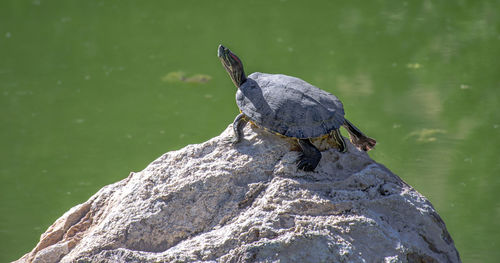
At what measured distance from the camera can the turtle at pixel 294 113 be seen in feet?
7.02

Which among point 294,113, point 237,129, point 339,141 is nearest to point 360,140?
point 339,141

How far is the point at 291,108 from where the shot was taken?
7.18 ft

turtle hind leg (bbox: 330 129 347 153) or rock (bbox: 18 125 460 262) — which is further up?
turtle hind leg (bbox: 330 129 347 153)

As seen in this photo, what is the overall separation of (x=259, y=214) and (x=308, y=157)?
0.87 ft

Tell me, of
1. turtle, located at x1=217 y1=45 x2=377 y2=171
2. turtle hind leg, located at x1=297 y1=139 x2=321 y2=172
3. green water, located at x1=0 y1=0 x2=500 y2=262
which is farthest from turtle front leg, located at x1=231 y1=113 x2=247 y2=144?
green water, located at x1=0 y1=0 x2=500 y2=262

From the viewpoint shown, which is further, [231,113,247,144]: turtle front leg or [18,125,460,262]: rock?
[231,113,247,144]: turtle front leg

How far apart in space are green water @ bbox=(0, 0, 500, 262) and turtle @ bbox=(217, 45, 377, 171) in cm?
167

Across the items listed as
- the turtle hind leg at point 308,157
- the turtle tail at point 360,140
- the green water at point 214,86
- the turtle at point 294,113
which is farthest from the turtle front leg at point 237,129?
the green water at point 214,86

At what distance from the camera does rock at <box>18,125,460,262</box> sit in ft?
6.51

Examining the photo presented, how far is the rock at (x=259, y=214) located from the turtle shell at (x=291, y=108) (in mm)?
79

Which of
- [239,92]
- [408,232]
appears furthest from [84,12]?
[408,232]

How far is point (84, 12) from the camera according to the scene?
606 centimetres

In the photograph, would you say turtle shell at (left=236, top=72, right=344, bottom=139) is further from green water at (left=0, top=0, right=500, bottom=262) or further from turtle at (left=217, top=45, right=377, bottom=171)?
green water at (left=0, top=0, right=500, bottom=262)

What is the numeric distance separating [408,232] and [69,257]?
117 centimetres
